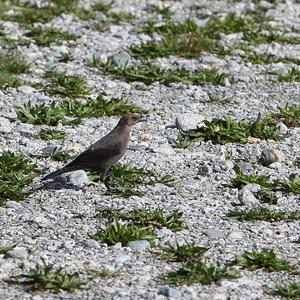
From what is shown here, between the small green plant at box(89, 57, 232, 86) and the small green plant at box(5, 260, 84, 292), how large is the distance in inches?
254

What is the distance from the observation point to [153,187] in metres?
9.80

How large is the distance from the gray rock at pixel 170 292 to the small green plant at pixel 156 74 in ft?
21.5

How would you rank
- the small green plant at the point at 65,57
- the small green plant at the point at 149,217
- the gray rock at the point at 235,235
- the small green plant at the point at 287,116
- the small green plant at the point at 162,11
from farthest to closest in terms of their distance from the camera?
the small green plant at the point at 162,11
the small green plant at the point at 65,57
the small green plant at the point at 287,116
the small green plant at the point at 149,217
the gray rock at the point at 235,235

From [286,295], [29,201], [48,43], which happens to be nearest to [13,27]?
A: [48,43]

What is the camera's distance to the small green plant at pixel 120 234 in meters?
8.26

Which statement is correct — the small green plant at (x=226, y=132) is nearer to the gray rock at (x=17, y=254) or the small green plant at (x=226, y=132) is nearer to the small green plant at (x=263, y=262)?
the small green plant at (x=263, y=262)

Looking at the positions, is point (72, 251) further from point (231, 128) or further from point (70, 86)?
point (70, 86)

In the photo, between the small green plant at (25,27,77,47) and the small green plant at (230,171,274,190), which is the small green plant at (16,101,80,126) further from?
the small green plant at (25,27,77,47)

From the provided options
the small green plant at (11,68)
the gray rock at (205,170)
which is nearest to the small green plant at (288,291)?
the gray rock at (205,170)

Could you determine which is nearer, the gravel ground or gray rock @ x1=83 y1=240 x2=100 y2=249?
the gravel ground

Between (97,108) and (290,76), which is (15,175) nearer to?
(97,108)

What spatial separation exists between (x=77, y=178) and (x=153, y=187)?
0.78 m

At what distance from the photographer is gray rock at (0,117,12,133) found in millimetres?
11212

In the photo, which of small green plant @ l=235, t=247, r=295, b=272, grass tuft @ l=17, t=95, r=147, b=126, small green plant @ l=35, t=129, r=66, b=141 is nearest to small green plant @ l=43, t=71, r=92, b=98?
grass tuft @ l=17, t=95, r=147, b=126
